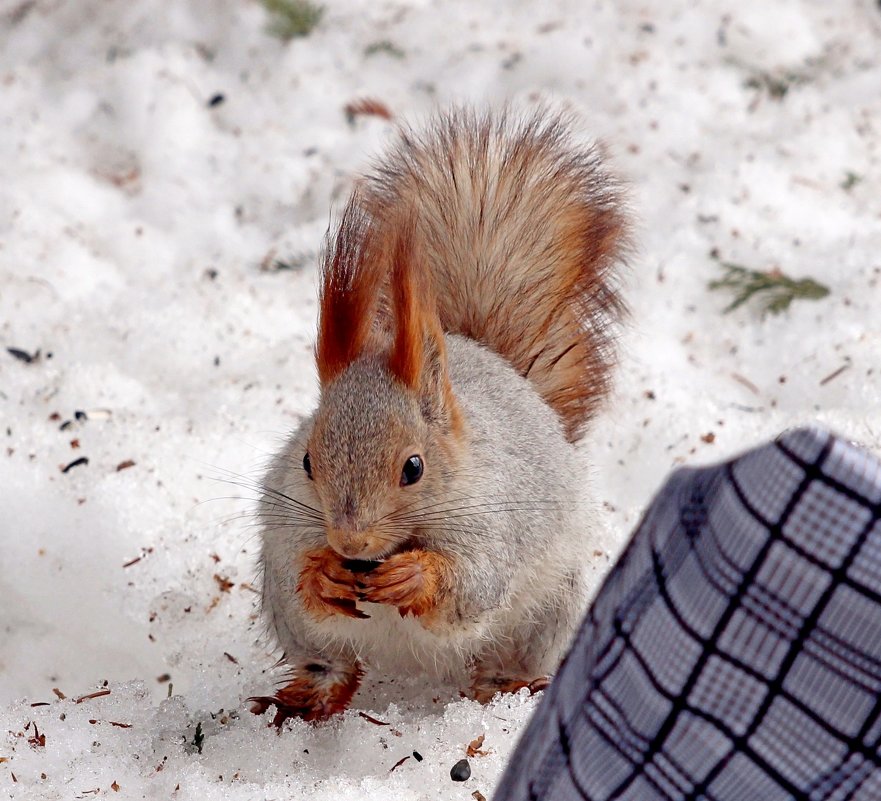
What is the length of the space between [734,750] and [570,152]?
1.30 m

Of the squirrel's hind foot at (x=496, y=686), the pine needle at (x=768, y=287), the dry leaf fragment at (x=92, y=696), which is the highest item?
the pine needle at (x=768, y=287)

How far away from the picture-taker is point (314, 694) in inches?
65.3

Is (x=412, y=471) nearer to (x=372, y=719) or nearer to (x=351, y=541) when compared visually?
(x=351, y=541)

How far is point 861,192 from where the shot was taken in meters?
2.74

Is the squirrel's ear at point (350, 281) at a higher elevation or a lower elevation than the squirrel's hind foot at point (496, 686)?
higher

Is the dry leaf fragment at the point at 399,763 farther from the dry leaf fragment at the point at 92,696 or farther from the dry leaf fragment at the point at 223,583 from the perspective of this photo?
the dry leaf fragment at the point at 223,583

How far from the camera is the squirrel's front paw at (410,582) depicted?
4.64 feet

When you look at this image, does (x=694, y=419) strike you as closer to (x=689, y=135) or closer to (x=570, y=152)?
(x=570, y=152)

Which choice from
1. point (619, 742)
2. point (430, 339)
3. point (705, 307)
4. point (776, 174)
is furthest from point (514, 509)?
point (776, 174)

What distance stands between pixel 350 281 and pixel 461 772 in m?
0.61

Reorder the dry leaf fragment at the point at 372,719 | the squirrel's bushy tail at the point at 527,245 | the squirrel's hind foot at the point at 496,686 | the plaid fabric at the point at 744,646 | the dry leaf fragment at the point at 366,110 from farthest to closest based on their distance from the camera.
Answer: the dry leaf fragment at the point at 366,110 → the squirrel's bushy tail at the point at 527,245 → the squirrel's hind foot at the point at 496,686 → the dry leaf fragment at the point at 372,719 → the plaid fabric at the point at 744,646

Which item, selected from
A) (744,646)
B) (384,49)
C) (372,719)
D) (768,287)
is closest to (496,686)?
(372,719)

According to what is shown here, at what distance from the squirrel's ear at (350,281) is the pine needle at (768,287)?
120cm

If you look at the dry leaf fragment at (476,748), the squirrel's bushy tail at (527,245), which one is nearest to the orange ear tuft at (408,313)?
the squirrel's bushy tail at (527,245)
